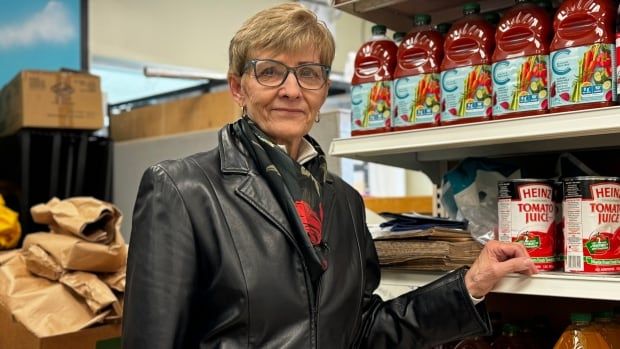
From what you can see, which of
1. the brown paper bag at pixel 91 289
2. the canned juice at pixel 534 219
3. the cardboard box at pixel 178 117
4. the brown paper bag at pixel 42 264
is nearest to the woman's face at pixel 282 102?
the canned juice at pixel 534 219

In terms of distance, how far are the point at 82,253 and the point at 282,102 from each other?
114 cm

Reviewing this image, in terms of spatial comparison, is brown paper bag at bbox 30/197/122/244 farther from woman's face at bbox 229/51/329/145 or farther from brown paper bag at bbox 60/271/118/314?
woman's face at bbox 229/51/329/145

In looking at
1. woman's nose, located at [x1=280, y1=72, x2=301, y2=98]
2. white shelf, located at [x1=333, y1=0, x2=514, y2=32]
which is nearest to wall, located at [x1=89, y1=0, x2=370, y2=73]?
white shelf, located at [x1=333, y1=0, x2=514, y2=32]

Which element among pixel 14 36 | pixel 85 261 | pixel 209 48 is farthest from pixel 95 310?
pixel 209 48

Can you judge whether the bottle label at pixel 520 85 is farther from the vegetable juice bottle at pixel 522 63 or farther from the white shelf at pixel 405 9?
the white shelf at pixel 405 9

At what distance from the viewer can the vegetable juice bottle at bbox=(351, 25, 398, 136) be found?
1.59 meters

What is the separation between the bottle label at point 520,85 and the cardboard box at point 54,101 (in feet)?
7.86

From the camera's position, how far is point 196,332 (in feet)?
4.09

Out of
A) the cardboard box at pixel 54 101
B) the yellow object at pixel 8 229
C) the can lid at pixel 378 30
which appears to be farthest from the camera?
the cardboard box at pixel 54 101

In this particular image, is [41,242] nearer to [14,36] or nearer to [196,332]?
[196,332]

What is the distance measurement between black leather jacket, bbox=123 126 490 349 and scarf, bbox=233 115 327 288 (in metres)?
0.02

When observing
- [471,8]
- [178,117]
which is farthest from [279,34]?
[178,117]

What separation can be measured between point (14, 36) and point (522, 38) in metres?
3.79

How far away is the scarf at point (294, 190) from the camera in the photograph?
1.28 m
